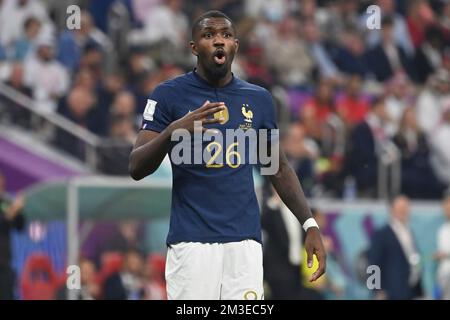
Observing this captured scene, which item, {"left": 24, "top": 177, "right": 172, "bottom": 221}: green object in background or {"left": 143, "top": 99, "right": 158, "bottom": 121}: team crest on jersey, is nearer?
{"left": 143, "top": 99, "right": 158, "bottom": 121}: team crest on jersey

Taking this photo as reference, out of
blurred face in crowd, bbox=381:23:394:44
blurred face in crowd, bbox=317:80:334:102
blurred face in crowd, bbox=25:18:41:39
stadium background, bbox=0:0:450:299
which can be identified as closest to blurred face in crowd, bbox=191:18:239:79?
stadium background, bbox=0:0:450:299

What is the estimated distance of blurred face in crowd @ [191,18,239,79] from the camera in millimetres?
6992

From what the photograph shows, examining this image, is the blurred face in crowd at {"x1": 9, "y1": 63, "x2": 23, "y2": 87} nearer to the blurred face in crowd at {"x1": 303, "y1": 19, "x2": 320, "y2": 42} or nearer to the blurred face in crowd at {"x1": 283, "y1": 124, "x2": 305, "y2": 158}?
the blurred face in crowd at {"x1": 283, "y1": 124, "x2": 305, "y2": 158}

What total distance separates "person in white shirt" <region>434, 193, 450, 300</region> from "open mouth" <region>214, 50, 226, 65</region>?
25.4 ft

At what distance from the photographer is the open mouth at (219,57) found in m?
7.00

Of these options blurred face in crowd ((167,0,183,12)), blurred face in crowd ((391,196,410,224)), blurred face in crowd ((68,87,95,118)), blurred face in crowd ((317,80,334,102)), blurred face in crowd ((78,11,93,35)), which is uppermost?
blurred face in crowd ((167,0,183,12))

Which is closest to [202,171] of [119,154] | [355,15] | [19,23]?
[119,154]

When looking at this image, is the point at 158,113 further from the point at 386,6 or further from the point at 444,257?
the point at 386,6

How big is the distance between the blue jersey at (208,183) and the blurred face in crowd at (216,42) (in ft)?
0.57

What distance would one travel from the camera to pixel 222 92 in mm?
7164

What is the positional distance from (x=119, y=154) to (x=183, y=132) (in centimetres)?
803

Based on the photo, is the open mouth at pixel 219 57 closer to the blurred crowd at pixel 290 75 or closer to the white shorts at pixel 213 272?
the white shorts at pixel 213 272

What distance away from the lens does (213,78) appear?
7148 millimetres
